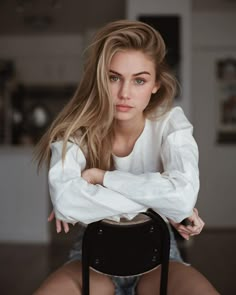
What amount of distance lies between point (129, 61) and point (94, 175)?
13.0 inches

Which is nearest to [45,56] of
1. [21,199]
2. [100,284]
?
[21,199]

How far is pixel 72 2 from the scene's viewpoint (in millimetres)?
4961

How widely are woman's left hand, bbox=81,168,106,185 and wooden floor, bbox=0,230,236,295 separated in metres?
1.93

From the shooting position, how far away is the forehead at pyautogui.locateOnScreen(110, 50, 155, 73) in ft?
3.85

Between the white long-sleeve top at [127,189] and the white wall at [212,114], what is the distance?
423 centimetres

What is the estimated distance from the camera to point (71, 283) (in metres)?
1.17

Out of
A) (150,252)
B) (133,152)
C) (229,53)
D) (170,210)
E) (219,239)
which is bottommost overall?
(219,239)

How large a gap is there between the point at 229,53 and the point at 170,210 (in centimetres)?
466

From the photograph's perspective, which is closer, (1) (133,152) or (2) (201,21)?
(1) (133,152)

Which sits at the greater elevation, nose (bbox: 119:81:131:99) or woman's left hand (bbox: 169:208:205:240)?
nose (bbox: 119:81:131:99)

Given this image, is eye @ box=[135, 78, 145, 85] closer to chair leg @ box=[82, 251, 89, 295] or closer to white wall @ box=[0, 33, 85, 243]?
chair leg @ box=[82, 251, 89, 295]

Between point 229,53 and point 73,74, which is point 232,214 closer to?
point 229,53

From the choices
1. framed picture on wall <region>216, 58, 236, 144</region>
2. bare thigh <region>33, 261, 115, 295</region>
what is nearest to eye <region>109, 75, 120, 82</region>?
bare thigh <region>33, 261, 115, 295</region>

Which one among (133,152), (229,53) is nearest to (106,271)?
(133,152)
